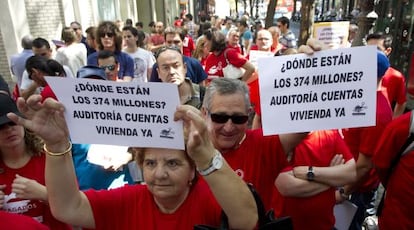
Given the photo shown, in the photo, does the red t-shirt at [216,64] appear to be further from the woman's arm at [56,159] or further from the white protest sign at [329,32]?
the woman's arm at [56,159]

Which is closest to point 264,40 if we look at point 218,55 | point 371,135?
point 218,55

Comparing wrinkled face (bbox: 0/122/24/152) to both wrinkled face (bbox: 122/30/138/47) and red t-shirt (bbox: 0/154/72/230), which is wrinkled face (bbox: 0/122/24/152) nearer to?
red t-shirt (bbox: 0/154/72/230)

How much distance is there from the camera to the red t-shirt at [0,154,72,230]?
2.00 meters

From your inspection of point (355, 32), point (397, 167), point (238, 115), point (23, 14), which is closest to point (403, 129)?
point (397, 167)

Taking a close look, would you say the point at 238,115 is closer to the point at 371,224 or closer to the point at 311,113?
the point at 311,113

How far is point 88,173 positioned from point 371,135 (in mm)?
1905

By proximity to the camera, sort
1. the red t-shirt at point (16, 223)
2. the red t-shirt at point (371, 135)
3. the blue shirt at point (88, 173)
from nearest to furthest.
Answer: the red t-shirt at point (16, 223)
the blue shirt at point (88, 173)
the red t-shirt at point (371, 135)

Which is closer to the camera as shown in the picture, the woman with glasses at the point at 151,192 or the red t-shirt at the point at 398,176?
the woman with glasses at the point at 151,192

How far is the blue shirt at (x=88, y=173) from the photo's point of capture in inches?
92.6

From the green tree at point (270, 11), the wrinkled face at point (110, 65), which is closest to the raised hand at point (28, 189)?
the wrinkled face at point (110, 65)

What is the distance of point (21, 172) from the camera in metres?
2.04

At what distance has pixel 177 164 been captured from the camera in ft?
5.34

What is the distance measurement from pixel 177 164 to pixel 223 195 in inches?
11.9

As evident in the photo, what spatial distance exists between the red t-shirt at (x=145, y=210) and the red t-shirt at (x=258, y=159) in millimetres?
A: 347
